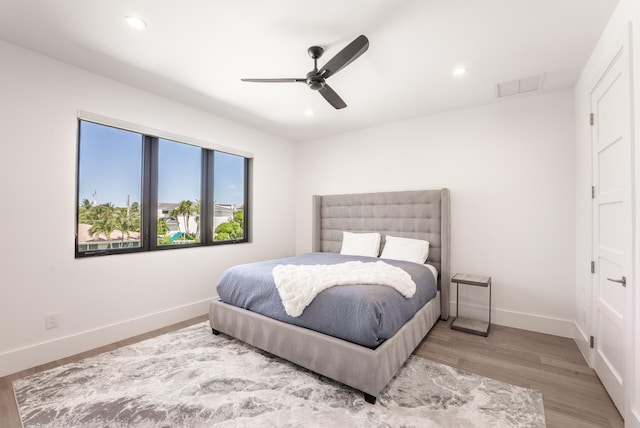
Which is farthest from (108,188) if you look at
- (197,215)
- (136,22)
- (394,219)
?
(394,219)

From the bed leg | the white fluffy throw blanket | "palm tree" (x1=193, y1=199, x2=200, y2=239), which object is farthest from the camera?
"palm tree" (x1=193, y1=199, x2=200, y2=239)

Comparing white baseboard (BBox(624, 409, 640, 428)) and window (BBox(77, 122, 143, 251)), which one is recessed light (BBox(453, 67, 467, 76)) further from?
window (BBox(77, 122, 143, 251))

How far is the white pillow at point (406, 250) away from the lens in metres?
3.46

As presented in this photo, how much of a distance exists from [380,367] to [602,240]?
1.98 m

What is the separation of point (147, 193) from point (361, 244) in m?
2.76

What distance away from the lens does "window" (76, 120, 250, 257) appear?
2.81 metres

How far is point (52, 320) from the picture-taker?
8.06ft

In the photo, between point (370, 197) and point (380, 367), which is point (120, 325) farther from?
point (370, 197)

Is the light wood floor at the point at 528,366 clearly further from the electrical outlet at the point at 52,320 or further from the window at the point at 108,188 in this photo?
the window at the point at 108,188

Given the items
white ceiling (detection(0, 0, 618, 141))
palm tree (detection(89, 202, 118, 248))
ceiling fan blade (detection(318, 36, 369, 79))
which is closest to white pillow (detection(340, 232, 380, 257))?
white ceiling (detection(0, 0, 618, 141))

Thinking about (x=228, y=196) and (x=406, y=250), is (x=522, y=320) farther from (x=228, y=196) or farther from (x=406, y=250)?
(x=228, y=196)

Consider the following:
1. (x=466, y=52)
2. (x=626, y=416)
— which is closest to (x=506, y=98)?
(x=466, y=52)

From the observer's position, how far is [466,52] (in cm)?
236

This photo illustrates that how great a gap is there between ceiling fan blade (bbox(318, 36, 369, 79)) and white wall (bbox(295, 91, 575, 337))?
2144 millimetres
